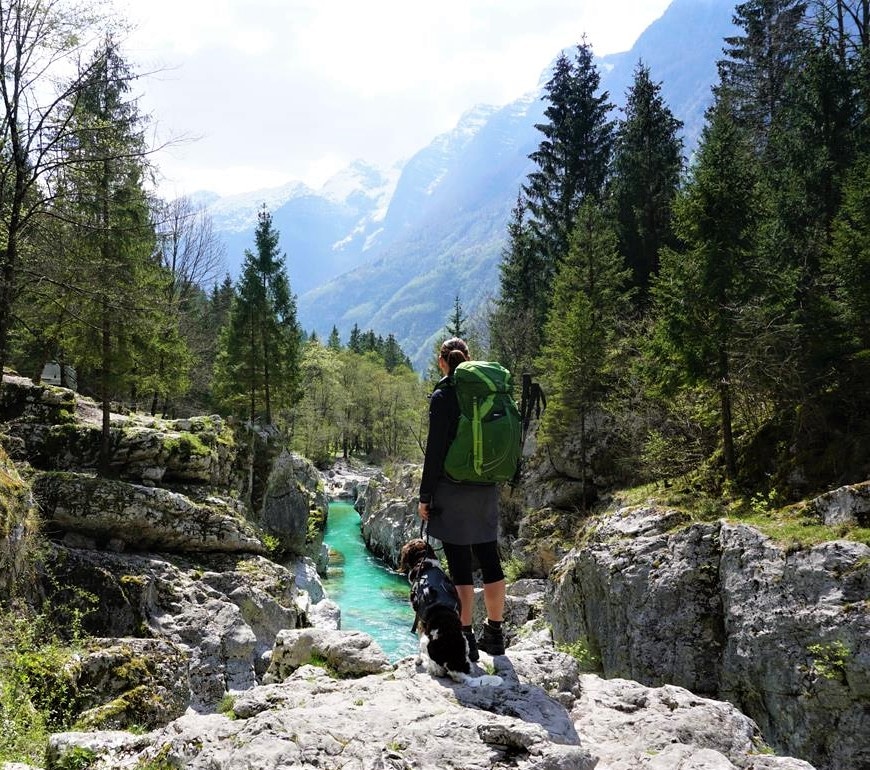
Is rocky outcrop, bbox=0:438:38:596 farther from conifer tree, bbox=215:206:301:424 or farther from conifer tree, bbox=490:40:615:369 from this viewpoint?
conifer tree, bbox=490:40:615:369

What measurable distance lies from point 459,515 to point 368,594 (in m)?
25.2

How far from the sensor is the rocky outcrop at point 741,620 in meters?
7.97

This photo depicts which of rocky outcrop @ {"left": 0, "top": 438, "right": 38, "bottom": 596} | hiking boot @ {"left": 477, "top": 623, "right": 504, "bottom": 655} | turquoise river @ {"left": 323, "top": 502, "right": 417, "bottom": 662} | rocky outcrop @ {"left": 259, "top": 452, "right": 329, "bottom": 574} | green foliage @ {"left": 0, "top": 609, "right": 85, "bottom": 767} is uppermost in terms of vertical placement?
rocky outcrop @ {"left": 0, "top": 438, "right": 38, "bottom": 596}

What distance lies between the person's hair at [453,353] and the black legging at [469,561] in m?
1.61

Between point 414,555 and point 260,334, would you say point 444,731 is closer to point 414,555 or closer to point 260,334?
point 414,555

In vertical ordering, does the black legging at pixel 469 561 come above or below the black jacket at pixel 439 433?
below

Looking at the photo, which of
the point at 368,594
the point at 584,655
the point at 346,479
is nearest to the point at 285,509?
the point at 368,594

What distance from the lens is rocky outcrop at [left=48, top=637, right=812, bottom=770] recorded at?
137 inches

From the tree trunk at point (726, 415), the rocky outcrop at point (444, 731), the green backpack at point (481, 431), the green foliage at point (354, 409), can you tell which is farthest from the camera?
the green foliage at point (354, 409)

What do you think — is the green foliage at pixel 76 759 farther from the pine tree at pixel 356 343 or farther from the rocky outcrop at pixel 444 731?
the pine tree at pixel 356 343

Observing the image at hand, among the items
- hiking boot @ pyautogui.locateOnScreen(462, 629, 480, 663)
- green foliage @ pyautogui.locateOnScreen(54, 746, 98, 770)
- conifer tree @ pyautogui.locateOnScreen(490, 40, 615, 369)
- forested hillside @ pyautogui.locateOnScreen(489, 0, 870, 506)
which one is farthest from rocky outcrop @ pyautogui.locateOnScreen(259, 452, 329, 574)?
hiking boot @ pyautogui.locateOnScreen(462, 629, 480, 663)

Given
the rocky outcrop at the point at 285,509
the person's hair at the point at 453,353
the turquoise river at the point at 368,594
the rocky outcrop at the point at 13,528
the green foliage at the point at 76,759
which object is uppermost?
the person's hair at the point at 453,353

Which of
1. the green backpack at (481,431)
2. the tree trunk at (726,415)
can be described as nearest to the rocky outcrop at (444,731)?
the green backpack at (481,431)

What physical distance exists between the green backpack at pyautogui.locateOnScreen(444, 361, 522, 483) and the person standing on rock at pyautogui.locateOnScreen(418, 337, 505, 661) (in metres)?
0.10
